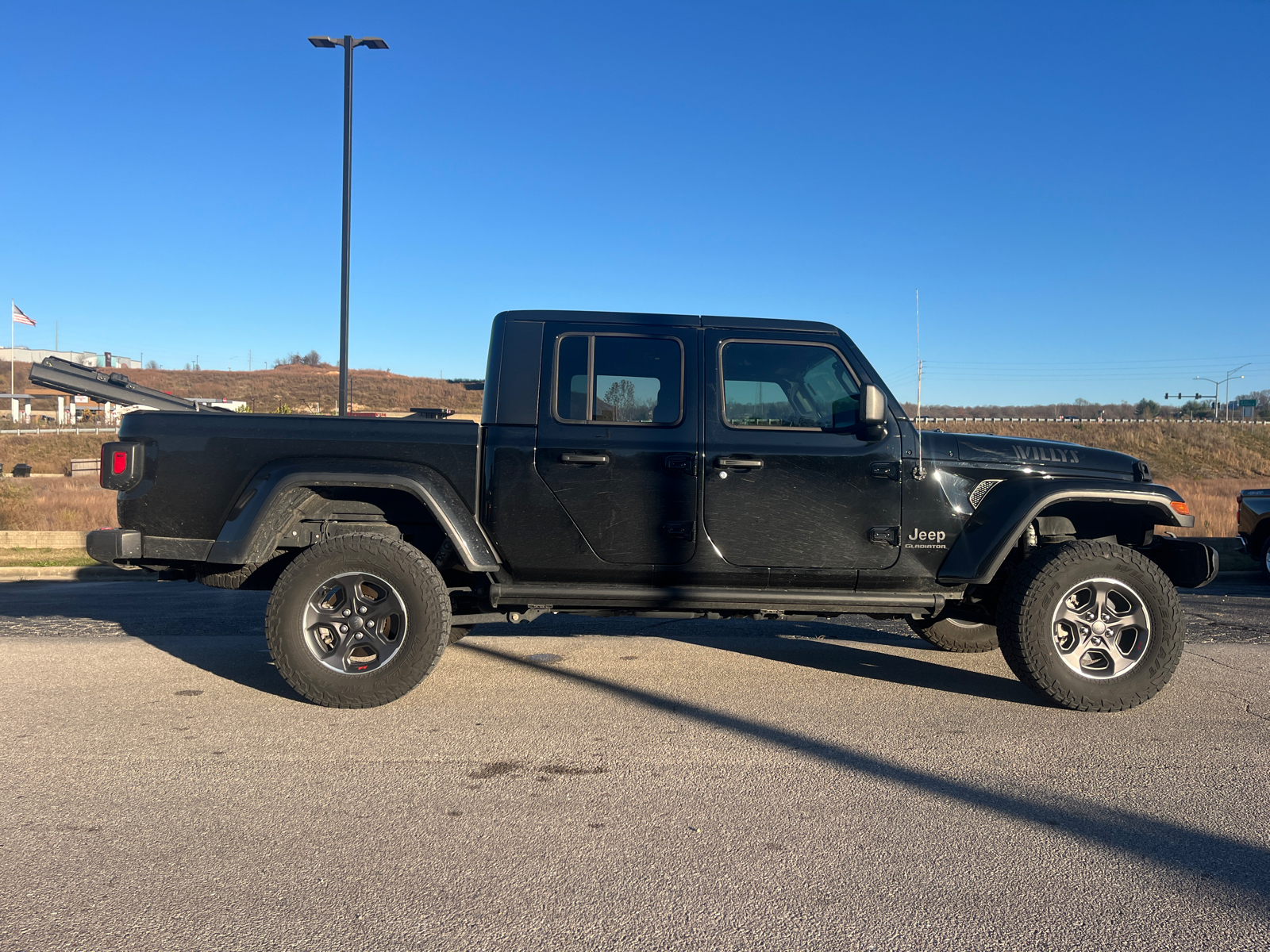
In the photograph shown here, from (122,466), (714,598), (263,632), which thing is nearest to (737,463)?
(714,598)

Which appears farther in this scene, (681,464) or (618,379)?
(618,379)

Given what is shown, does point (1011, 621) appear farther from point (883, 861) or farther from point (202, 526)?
point (202, 526)

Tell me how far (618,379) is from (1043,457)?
8.15ft

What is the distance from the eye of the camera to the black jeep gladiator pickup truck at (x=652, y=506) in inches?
183

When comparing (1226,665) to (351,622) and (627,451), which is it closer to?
(627,451)

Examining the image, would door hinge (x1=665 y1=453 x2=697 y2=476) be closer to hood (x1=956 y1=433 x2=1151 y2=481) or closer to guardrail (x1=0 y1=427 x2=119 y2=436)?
hood (x1=956 y1=433 x2=1151 y2=481)

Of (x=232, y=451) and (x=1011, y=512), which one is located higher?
(x=232, y=451)

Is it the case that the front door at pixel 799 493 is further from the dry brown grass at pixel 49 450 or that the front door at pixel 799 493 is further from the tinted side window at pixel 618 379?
the dry brown grass at pixel 49 450

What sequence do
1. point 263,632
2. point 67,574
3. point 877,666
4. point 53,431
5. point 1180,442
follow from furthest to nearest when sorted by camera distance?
1. point 1180,442
2. point 53,431
3. point 67,574
4. point 263,632
5. point 877,666

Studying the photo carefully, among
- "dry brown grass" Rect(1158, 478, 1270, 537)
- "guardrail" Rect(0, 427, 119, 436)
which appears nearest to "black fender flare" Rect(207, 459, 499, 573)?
"dry brown grass" Rect(1158, 478, 1270, 537)

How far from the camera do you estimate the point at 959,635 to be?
6.21m

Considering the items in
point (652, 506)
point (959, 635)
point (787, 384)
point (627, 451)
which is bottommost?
point (959, 635)

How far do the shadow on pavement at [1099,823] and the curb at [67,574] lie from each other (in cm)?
953

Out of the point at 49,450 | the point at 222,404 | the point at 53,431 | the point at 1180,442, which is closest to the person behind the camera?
the point at 222,404
